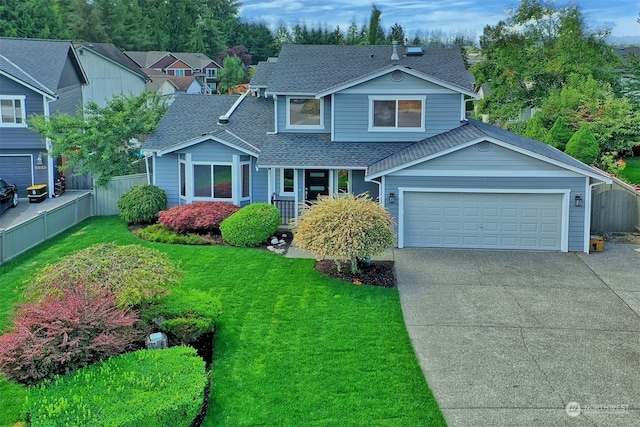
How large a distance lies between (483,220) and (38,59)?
22.1m

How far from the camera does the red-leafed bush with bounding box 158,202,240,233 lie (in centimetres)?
2056

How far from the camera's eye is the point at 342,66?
82.4 ft

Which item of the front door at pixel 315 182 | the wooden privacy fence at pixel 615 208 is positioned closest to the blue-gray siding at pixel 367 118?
the front door at pixel 315 182

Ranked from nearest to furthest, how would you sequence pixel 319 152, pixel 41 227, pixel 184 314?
pixel 184 314
pixel 41 227
pixel 319 152

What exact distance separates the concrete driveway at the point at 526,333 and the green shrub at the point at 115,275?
4.92 meters

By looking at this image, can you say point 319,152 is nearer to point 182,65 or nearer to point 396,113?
point 396,113

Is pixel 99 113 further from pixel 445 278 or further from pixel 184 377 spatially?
pixel 184 377

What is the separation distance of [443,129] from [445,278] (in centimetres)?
725

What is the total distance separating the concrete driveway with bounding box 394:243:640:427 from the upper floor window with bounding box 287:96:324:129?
6673 millimetres

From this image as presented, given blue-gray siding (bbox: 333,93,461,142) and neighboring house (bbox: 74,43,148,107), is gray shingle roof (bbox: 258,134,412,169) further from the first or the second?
neighboring house (bbox: 74,43,148,107)

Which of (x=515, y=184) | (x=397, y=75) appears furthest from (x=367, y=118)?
(x=515, y=184)

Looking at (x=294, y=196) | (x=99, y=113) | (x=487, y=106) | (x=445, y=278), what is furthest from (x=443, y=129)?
(x=487, y=106)

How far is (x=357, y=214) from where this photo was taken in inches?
634

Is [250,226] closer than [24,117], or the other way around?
[250,226]
